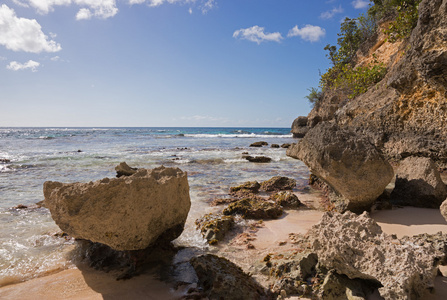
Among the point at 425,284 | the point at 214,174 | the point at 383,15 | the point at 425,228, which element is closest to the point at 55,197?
the point at 425,284

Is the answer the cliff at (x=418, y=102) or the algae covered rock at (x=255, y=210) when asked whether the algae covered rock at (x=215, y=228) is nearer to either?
the algae covered rock at (x=255, y=210)

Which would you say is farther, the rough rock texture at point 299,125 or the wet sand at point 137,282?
the rough rock texture at point 299,125

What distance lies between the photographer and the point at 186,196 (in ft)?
14.5

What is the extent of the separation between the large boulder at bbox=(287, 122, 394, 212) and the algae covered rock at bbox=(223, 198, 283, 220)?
132 cm

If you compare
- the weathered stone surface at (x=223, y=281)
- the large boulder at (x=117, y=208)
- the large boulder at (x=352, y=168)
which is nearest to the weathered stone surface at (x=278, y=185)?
the large boulder at (x=352, y=168)

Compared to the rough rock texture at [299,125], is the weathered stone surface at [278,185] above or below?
below

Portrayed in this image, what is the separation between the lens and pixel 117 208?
342 centimetres

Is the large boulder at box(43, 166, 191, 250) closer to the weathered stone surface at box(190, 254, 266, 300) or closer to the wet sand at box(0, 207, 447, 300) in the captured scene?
the wet sand at box(0, 207, 447, 300)

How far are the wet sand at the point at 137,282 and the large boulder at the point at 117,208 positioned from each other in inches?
19.7

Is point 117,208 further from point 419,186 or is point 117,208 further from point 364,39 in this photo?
point 364,39

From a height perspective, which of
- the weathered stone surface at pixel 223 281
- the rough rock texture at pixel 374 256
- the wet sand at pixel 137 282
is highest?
the rough rock texture at pixel 374 256

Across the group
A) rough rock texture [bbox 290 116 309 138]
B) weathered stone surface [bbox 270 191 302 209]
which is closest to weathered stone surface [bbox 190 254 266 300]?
weathered stone surface [bbox 270 191 302 209]

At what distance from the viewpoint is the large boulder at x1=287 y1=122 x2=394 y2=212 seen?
5.44 m

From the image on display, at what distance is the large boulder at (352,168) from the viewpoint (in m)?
5.44
